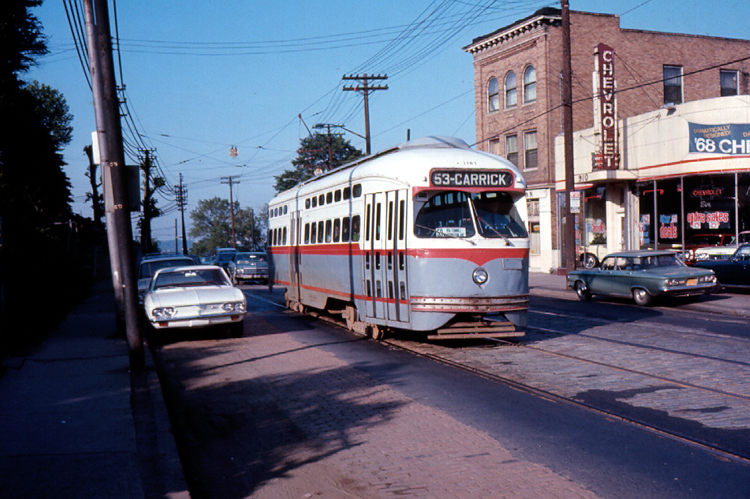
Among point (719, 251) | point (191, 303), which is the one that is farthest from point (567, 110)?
point (191, 303)

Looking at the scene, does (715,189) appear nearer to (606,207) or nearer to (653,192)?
(653,192)

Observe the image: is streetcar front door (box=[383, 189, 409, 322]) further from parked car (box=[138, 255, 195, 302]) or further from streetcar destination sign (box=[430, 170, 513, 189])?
Answer: parked car (box=[138, 255, 195, 302])

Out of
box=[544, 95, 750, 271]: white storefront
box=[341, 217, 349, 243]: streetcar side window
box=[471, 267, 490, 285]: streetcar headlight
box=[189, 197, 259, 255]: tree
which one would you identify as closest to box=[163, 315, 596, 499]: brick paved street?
box=[471, 267, 490, 285]: streetcar headlight

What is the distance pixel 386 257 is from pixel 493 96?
88.3ft

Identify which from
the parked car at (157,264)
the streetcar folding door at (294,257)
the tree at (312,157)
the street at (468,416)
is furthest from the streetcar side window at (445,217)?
the tree at (312,157)

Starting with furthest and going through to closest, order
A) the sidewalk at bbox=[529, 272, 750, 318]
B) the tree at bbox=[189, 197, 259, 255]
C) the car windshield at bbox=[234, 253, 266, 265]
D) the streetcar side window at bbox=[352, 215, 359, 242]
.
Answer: the tree at bbox=[189, 197, 259, 255]
the car windshield at bbox=[234, 253, 266, 265]
the sidewalk at bbox=[529, 272, 750, 318]
the streetcar side window at bbox=[352, 215, 359, 242]

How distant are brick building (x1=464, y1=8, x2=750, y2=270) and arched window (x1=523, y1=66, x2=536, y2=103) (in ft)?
0.16

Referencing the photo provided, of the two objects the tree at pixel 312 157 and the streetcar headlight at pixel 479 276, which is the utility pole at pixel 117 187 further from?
the tree at pixel 312 157

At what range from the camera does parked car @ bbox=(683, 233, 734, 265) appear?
25.0 metres

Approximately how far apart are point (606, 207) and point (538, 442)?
2577cm

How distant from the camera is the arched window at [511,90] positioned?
3544 centimetres

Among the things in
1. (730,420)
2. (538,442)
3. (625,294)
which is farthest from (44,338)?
(625,294)

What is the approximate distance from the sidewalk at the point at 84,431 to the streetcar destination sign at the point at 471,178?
5.39 m

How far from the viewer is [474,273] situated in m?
11.4
